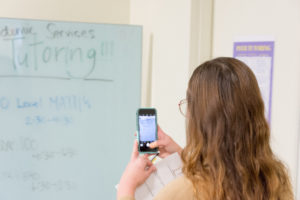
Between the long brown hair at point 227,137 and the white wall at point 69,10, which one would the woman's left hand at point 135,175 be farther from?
the white wall at point 69,10

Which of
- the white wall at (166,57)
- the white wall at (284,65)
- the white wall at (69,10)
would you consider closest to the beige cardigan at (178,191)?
the white wall at (284,65)

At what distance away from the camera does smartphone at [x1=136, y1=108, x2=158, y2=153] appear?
1.08m

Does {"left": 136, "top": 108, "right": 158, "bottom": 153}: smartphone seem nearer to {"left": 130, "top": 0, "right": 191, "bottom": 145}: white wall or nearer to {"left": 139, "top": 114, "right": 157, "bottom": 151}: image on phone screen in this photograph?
{"left": 139, "top": 114, "right": 157, "bottom": 151}: image on phone screen

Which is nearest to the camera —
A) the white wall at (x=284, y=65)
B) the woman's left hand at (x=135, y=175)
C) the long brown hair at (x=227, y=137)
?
the long brown hair at (x=227, y=137)

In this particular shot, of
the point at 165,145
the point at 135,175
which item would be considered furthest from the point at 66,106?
the point at 135,175

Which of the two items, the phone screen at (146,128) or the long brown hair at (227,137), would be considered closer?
the long brown hair at (227,137)

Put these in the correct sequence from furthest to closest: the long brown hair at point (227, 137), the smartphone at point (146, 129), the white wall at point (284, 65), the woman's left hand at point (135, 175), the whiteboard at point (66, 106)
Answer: the whiteboard at point (66, 106), the white wall at point (284, 65), the smartphone at point (146, 129), the woman's left hand at point (135, 175), the long brown hair at point (227, 137)

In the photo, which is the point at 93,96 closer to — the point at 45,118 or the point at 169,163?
the point at 45,118

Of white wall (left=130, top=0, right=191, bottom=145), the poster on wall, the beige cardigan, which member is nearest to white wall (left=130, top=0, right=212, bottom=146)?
white wall (left=130, top=0, right=191, bottom=145)

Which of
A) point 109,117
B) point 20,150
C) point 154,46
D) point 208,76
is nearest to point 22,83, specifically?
point 20,150

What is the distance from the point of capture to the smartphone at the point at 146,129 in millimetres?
1077

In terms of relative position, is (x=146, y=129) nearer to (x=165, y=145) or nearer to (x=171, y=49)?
(x=165, y=145)

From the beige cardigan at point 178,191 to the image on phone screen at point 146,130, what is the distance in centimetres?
24

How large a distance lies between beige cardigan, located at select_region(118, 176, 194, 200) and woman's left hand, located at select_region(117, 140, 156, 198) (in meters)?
0.12
